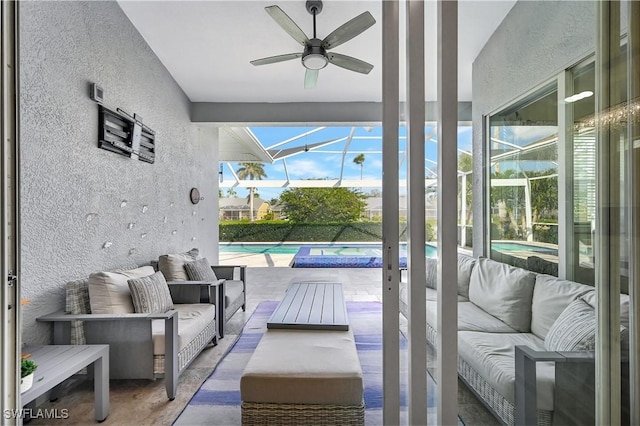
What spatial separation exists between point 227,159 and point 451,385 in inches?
302

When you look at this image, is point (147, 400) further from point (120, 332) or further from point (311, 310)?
point (311, 310)

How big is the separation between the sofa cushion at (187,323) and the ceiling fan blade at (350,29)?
2.54 metres

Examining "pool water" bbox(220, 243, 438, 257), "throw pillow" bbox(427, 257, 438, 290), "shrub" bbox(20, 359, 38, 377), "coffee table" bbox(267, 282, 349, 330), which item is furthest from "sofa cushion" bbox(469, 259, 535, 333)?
"pool water" bbox(220, 243, 438, 257)

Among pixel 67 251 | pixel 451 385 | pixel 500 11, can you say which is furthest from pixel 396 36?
pixel 67 251

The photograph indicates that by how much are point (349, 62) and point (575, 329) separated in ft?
9.68

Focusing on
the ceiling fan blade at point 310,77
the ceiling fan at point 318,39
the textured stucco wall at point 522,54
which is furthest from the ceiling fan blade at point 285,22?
the textured stucco wall at point 522,54

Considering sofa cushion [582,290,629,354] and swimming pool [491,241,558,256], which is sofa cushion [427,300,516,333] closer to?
swimming pool [491,241,558,256]

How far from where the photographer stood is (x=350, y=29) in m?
2.73

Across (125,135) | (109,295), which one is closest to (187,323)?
(109,295)

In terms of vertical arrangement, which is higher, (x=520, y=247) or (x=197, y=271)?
(x=520, y=247)

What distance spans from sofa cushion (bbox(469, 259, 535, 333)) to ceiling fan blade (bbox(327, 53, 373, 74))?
8.43 feet

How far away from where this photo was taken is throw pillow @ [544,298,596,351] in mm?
723

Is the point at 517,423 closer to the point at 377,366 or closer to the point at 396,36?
the point at 396,36

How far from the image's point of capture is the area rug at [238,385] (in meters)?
1.96
